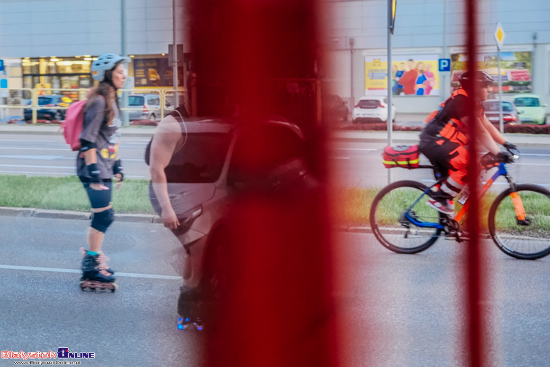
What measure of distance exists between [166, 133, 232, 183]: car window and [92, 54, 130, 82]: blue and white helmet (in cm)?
46

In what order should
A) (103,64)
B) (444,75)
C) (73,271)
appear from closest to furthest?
(444,75) < (103,64) < (73,271)

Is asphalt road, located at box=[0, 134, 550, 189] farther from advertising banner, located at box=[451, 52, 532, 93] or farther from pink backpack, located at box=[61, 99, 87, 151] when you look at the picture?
advertising banner, located at box=[451, 52, 532, 93]

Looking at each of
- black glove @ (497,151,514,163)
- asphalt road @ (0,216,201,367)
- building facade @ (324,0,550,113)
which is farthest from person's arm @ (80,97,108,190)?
black glove @ (497,151,514,163)

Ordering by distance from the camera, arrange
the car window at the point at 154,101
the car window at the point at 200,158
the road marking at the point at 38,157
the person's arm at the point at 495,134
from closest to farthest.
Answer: the car window at the point at 154,101 → the car window at the point at 200,158 → the person's arm at the point at 495,134 → the road marking at the point at 38,157

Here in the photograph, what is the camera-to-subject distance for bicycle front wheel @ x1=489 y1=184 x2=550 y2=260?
5156 millimetres

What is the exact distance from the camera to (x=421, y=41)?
2.96m

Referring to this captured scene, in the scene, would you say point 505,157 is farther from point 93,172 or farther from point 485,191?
point 93,172

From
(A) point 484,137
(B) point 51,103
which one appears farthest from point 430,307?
(B) point 51,103

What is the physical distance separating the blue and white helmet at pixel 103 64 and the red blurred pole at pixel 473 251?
139cm

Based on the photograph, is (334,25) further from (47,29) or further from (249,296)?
(249,296)

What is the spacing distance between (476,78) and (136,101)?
1.72 m

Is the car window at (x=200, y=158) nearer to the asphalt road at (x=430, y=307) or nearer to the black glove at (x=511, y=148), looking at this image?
the asphalt road at (x=430, y=307)

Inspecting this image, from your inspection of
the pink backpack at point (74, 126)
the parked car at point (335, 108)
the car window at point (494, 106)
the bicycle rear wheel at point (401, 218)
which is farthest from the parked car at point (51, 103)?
the bicycle rear wheel at point (401, 218)

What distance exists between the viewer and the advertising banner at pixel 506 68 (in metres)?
2.88
